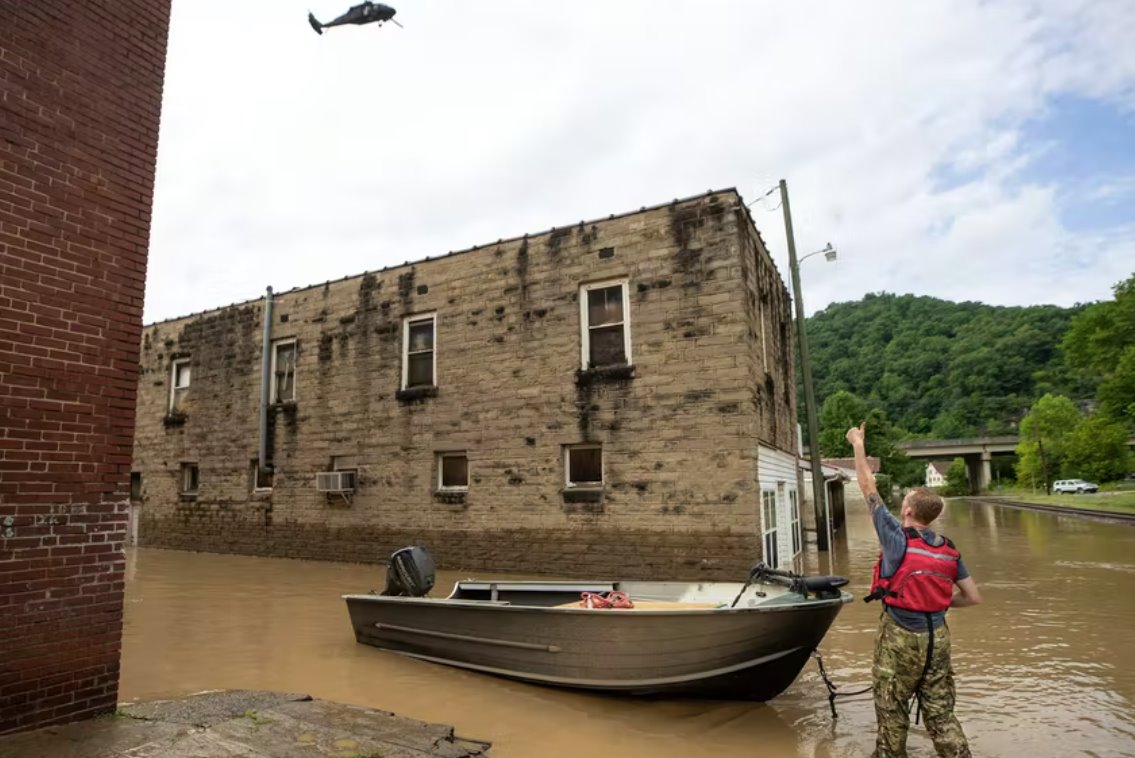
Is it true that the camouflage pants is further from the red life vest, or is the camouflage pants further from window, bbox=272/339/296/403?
window, bbox=272/339/296/403

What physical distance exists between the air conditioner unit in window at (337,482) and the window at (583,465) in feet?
18.1

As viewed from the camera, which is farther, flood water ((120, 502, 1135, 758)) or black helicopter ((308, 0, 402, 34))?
black helicopter ((308, 0, 402, 34))

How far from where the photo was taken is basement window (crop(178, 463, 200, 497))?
60.3ft

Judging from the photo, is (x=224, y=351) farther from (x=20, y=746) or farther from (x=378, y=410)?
(x=20, y=746)

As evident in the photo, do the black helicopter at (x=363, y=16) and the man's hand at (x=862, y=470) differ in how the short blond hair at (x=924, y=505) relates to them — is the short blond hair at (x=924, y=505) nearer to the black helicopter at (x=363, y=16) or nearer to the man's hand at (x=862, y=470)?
the man's hand at (x=862, y=470)

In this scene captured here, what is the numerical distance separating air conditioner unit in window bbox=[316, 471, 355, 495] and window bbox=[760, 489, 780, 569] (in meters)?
9.07

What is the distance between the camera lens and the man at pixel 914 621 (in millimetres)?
4246

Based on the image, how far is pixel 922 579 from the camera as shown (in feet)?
14.1

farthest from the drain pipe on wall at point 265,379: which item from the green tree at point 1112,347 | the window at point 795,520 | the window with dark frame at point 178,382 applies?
the green tree at point 1112,347

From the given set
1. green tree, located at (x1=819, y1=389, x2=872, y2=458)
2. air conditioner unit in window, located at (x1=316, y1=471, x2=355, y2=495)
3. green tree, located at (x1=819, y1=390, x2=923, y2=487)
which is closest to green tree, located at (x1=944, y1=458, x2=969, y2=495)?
green tree, located at (x1=819, y1=390, x2=923, y2=487)

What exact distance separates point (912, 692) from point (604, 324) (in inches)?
365

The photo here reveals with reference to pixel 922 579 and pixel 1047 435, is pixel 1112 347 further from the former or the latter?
pixel 922 579

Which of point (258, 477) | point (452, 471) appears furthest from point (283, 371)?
point (452, 471)

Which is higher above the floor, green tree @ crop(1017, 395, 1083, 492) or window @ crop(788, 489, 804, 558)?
green tree @ crop(1017, 395, 1083, 492)
